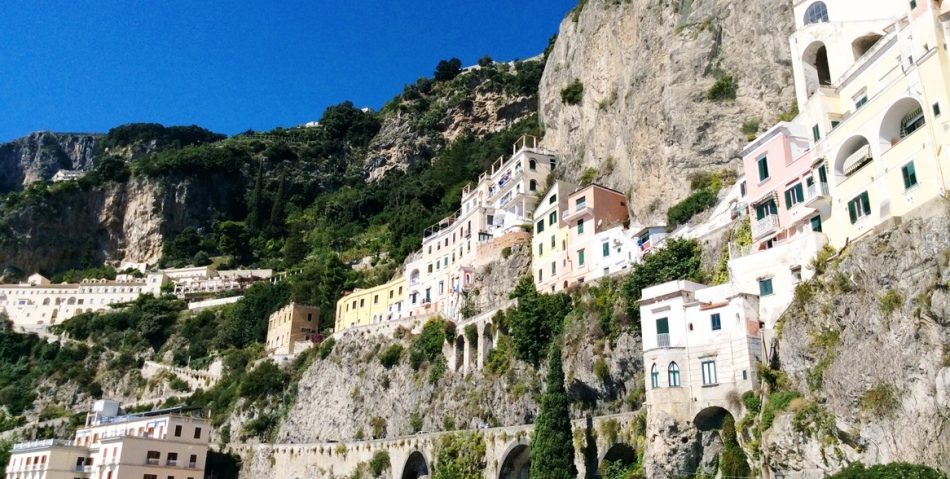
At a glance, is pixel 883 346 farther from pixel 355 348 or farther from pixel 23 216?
pixel 23 216

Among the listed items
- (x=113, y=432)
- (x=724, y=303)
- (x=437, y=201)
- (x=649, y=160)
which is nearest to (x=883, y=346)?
(x=724, y=303)

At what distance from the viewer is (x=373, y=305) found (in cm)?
6912

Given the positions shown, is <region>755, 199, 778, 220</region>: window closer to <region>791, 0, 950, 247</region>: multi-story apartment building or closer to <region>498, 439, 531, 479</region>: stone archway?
<region>791, 0, 950, 247</region>: multi-story apartment building

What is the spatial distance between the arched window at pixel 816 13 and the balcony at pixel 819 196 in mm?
11619

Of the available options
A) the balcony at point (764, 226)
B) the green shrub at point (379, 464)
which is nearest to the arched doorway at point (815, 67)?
the balcony at point (764, 226)

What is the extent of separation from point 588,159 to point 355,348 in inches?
895

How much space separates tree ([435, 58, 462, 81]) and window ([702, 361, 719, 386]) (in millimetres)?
96878

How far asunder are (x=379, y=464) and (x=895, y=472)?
3209 cm

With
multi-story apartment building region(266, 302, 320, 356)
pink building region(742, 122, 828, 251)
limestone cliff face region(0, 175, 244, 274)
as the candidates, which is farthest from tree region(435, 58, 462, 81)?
pink building region(742, 122, 828, 251)

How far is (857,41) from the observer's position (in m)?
35.4

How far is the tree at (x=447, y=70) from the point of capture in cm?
12206

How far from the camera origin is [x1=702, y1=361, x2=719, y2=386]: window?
1172 inches

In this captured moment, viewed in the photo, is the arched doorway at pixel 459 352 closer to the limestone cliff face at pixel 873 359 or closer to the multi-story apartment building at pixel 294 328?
the multi-story apartment building at pixel 294 328

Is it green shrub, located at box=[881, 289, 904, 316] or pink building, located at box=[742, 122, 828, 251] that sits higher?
pink building, located at box=[742, 122, 828, 251]
